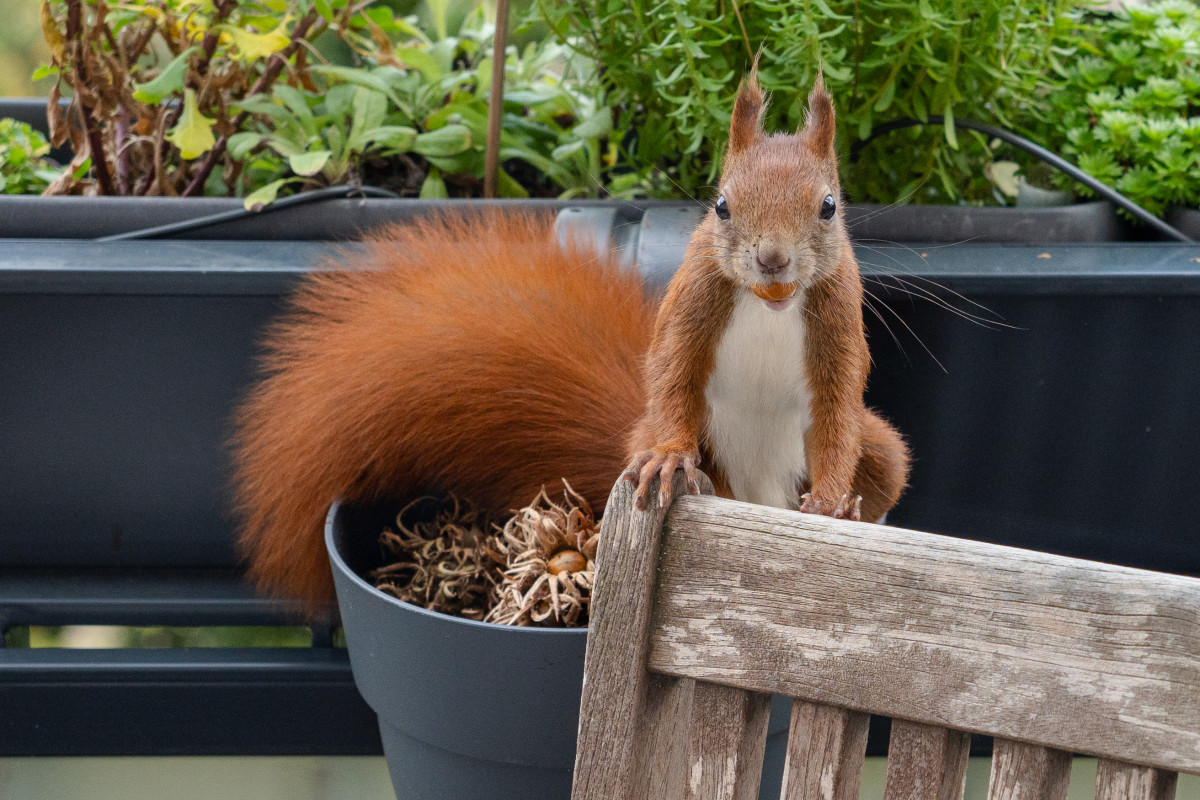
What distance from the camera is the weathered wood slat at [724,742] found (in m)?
0.40

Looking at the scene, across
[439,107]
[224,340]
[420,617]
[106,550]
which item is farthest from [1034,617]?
[439,107]

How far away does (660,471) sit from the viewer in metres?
0.43

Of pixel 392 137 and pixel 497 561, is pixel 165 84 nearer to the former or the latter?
pixel 392 137

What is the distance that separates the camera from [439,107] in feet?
3.79

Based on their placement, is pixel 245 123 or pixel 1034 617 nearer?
pixel 1034 617

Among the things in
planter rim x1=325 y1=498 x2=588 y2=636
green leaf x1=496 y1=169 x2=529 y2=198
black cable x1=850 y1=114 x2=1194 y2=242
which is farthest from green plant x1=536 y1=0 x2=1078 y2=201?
planter rim x1=325 y1=498 x2=588 y2=636

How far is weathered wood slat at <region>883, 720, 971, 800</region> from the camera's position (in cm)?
37

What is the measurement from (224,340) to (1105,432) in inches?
28.4

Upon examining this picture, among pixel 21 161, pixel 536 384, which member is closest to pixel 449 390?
pixel 536 384

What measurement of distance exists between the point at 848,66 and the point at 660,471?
55 cm

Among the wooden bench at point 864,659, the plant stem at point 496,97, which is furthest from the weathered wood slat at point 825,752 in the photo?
the plant stem at point 496,97

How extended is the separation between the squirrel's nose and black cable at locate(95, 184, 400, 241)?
60cm

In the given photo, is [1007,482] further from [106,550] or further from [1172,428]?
[106,550]

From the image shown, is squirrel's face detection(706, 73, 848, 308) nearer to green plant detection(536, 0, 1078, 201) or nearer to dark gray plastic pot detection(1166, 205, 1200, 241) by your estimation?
green plant detection(536, 0, 1078, 201)
